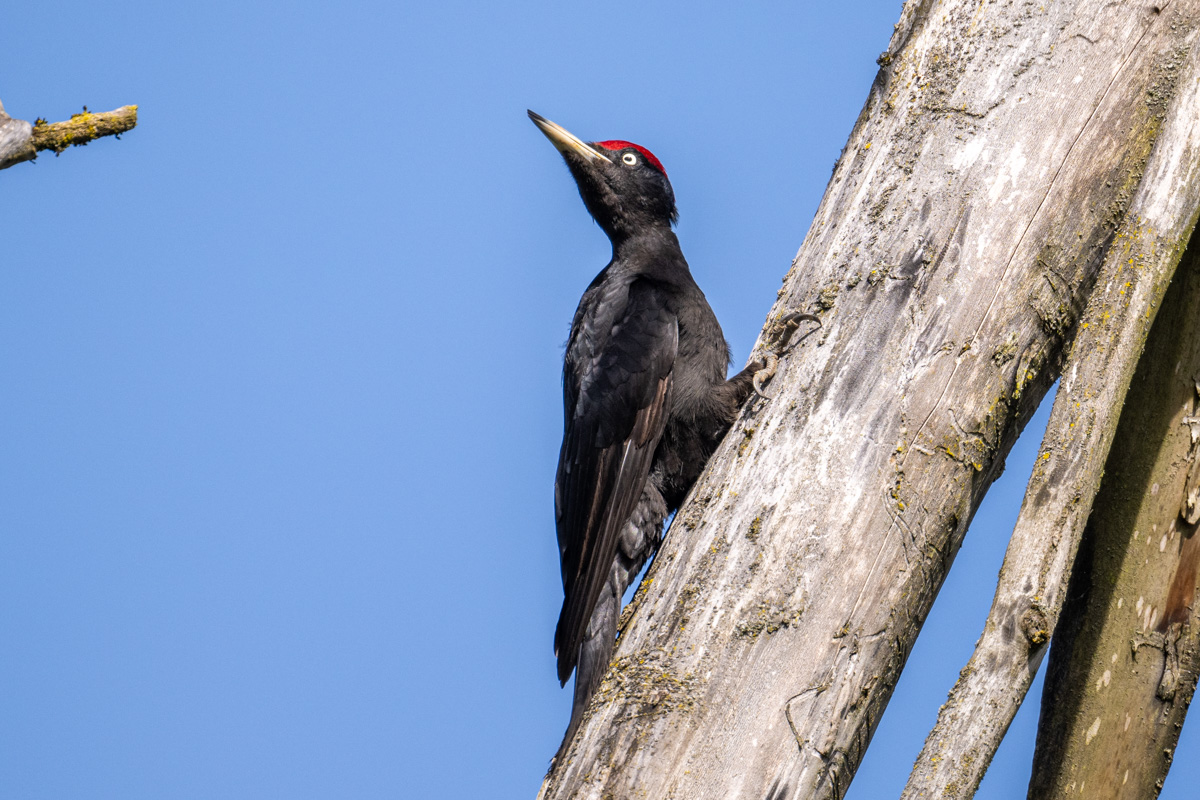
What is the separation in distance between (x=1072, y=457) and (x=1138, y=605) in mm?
970

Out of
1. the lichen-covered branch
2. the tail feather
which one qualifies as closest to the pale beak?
the tail feather

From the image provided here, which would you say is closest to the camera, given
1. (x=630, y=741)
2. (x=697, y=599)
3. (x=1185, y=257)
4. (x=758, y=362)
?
(x=630, y=741)

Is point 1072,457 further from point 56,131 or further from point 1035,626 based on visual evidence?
point 56,131

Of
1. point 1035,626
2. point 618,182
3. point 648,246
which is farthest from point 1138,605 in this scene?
point 618,182

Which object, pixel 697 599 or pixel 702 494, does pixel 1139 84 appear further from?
pixel 697 599

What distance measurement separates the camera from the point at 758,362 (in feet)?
10.4

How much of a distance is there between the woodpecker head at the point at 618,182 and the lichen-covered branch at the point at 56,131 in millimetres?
3217

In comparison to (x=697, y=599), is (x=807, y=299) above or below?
above

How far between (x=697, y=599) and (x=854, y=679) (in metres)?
0.39

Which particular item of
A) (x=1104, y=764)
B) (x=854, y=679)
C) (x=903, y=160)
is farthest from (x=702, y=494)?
(x=1104, y=764)

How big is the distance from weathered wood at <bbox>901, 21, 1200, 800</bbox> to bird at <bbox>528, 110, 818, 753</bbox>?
1.08 metres

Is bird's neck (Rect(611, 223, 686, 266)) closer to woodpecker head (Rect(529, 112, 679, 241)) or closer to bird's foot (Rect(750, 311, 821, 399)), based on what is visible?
woodpecker head (Rect(529, 112, 679, 241))

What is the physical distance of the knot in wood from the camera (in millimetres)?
1834

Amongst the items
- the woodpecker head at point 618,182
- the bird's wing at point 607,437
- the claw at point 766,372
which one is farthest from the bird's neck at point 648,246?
the claw at point 766,372
